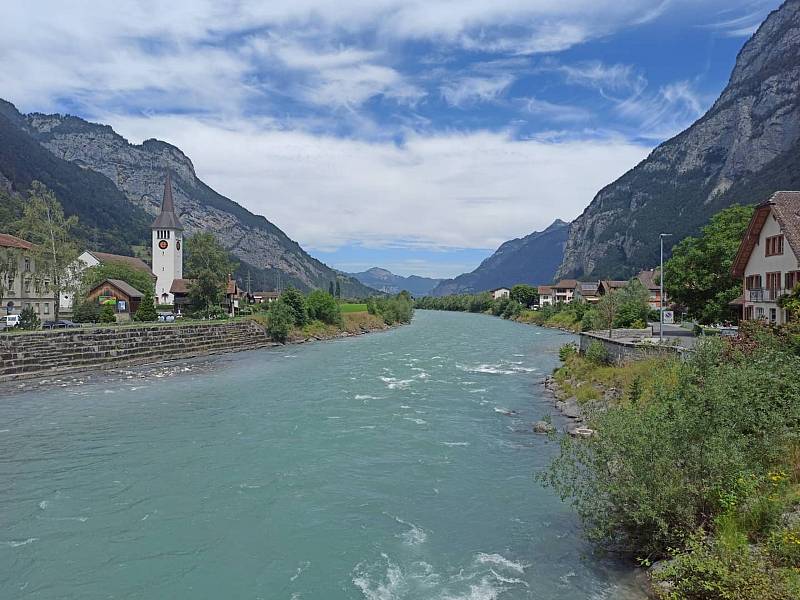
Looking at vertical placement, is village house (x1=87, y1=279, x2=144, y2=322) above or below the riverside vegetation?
above

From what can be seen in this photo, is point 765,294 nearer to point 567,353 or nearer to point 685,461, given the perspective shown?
point 567,353

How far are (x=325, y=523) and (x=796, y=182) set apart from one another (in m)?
132

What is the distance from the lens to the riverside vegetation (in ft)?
26.3

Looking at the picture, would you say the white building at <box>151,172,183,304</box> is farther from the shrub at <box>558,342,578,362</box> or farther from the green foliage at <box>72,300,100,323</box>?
the shrub at <box>558,342,578,362</box>

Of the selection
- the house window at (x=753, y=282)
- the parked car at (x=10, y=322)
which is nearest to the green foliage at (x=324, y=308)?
the parked car at (x=10, y=322)

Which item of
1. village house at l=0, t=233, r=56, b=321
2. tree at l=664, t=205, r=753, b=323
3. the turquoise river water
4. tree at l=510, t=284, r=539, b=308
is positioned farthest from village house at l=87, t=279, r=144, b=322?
tree at l=510, t=284, r=539, b=308

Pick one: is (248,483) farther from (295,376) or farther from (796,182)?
(796,182)

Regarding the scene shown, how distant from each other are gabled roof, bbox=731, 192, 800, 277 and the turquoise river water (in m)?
14.3

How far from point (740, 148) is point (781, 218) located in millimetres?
157619

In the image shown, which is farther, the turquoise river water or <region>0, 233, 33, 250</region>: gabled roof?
<region>0, 233, 33, 250</region>: gabled roof

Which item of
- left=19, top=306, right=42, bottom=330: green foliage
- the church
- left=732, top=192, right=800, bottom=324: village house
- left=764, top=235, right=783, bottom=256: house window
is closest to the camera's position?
left=732, top=192, right=800, bottom=324: village house

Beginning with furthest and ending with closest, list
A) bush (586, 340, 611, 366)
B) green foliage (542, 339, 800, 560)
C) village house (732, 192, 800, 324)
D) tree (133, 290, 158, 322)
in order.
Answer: tree (133, 290, 158, 322), bush (586, 340, 611, 366), village house (732, 192, 800, 324), green foliage (542, 339, 800, 560)

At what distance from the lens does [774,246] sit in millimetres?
28156

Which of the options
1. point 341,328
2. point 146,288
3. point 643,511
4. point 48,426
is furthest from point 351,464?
point 146,288
